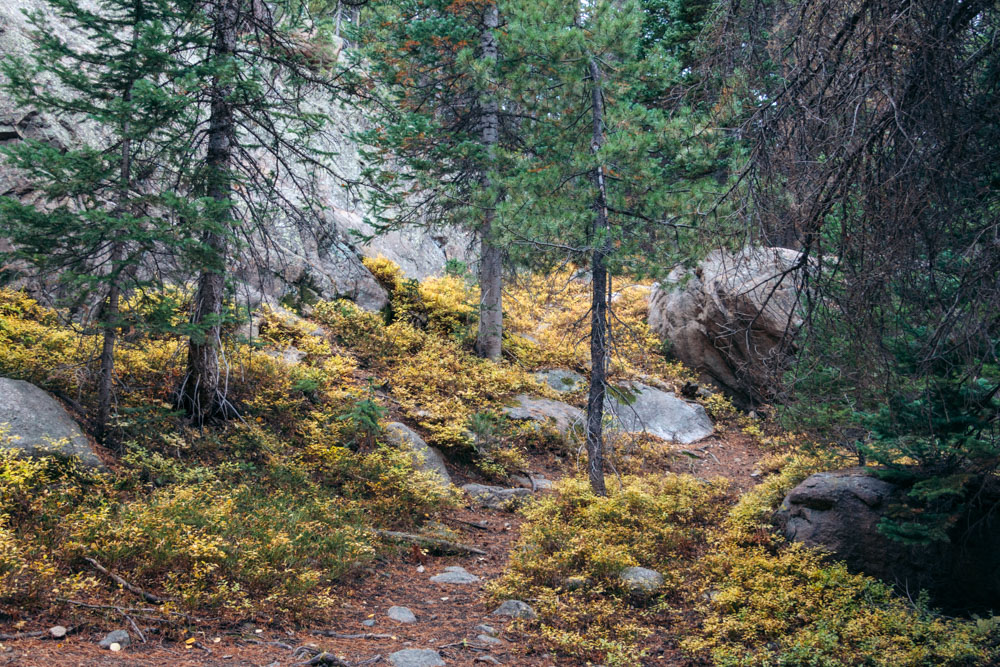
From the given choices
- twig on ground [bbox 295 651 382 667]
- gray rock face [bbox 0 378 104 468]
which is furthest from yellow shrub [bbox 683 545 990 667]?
gray rock face [bbox 0 378 104 468]

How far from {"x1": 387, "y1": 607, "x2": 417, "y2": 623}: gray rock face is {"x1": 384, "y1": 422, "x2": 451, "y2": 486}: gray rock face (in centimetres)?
290

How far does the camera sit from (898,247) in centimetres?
357

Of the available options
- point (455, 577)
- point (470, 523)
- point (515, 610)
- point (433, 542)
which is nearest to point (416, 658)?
point (515, 610)

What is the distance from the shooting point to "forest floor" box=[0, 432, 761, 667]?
394 centimetres

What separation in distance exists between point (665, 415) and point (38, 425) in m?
11.2

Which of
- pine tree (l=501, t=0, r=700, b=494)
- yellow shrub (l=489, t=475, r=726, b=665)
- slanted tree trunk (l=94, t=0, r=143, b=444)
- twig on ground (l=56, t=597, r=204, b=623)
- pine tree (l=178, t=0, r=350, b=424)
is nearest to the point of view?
twig on ground (l=56, t=597, r=204, b=623)

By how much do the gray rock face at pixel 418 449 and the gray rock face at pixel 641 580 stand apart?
318 cm

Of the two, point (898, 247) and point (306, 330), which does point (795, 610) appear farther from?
point (306, 330)

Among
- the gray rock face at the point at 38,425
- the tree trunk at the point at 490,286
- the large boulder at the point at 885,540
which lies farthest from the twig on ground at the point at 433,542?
the tree trunk at the point at 490,286

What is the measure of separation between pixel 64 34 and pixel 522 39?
899 cm

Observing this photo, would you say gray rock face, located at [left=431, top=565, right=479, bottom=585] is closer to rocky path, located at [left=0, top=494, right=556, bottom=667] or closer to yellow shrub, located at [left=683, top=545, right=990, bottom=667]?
rocky path, located at [left=0, top=494, right=556, bottom=667]

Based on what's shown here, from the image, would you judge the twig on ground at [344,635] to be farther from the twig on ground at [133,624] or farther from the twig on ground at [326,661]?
the twig on ground at [133,624]

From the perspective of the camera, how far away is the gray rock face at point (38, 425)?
19.2 feet

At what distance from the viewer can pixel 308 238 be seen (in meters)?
14.1
